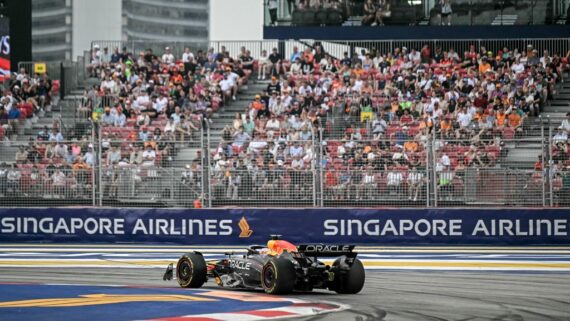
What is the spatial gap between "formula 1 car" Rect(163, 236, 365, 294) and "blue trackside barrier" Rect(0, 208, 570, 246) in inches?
401

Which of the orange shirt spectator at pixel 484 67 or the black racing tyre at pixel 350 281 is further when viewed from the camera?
the orange shirt spectator at pixel 484 67

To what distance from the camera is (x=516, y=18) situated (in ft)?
118

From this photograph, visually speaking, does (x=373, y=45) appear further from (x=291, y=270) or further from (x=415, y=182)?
(x=291, y=270)

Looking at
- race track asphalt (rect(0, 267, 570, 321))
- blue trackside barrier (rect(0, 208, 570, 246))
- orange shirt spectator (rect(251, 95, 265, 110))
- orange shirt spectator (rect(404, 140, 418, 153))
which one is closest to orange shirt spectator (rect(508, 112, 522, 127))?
blue trackside barrier (rect(0, 208, 570, 246))

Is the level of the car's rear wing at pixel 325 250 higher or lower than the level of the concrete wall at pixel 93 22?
lower

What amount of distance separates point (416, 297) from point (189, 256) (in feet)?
10.4

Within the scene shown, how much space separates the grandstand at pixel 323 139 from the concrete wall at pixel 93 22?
6911cm

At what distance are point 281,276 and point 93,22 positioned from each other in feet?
335

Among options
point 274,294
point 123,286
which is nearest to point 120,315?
point 274,294

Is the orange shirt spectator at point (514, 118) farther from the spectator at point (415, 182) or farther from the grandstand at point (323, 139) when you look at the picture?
the spectator at point (415, 182)

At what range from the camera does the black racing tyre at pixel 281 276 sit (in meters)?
14.1

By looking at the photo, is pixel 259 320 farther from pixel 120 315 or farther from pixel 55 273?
pixel 55 273

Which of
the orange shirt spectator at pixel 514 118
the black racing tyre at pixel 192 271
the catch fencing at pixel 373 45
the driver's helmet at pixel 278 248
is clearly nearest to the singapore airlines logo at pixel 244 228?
the orange shirt spectator at pixel 514 118

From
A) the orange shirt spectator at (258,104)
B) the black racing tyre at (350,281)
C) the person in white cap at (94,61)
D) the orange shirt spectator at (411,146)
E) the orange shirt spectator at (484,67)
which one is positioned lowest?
the black racing tyre at (350,281)
